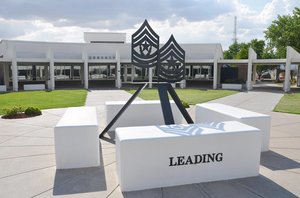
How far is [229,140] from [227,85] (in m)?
30.0

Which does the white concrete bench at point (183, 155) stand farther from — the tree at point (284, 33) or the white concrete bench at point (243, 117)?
the tree at point (284, 33)

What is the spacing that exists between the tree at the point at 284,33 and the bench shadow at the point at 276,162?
39.0m

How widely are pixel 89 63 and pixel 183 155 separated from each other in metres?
34.3

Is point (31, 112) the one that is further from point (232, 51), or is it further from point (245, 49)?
point (232, 51)

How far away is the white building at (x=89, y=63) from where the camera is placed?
32.9 metres

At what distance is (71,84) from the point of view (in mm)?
41344

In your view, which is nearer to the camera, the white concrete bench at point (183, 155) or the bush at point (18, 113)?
the white concrete bench at point (183, 155)

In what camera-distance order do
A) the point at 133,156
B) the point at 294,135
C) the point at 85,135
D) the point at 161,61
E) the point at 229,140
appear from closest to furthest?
the point at 133,156, the point at 229,140, the point at 85,135, the point at 161,61, the point at 294,135

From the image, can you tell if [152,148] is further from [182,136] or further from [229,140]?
[229,140]

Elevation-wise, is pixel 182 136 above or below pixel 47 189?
above

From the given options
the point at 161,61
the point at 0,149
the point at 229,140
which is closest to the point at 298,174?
the point at 229,140

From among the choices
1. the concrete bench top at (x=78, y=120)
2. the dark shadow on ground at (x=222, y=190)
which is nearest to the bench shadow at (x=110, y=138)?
the concrete bench top at (x=78, y=120)

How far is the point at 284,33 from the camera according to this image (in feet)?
139

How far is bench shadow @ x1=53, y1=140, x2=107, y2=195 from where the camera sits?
5.44 meters
